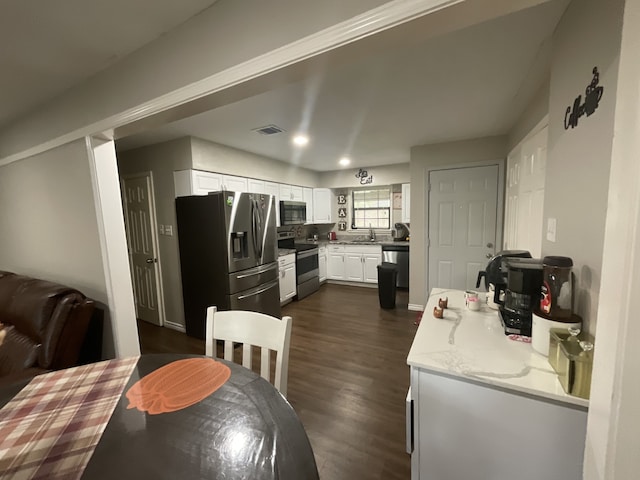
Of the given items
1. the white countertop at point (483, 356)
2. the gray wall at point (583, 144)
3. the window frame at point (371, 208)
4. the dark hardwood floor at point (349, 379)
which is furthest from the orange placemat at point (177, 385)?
the window frame at point (371, 208)

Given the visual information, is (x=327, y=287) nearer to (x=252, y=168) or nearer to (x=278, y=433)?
(x=252, y=168)

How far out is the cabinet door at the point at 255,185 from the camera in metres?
3.73

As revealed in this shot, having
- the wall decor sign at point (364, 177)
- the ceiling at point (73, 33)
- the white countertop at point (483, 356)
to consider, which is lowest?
the white countertop at point (483, 356)

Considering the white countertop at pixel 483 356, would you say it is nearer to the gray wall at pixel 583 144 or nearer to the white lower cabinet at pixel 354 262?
the gray wall at pixel 583 144

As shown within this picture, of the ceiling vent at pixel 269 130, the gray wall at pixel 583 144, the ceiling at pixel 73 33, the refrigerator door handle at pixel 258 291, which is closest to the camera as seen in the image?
the gray wall at pixel 583 144

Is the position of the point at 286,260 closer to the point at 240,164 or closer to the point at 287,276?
the point at 287,276

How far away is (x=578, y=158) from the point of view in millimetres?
1107

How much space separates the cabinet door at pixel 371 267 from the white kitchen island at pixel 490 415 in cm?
364

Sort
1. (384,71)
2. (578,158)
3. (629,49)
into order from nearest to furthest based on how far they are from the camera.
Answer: (629,49) < (578,158) < (384,71)

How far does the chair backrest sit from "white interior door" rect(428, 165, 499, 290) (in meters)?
2.90

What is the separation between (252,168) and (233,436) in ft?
11.5

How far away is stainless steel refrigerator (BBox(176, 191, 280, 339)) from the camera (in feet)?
9.29

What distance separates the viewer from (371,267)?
16.2ft

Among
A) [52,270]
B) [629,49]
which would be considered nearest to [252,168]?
[52,270]
